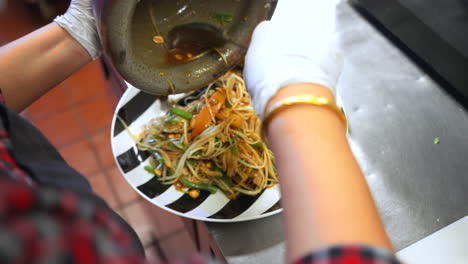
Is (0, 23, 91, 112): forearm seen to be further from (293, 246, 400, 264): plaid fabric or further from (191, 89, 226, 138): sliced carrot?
(293, 246, 400, 264): plaid fabric

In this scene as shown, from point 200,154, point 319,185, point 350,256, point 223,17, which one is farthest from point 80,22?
point 350,256

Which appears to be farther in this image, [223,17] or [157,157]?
[157,157]

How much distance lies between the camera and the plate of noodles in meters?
1.12

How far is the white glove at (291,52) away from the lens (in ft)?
2.39

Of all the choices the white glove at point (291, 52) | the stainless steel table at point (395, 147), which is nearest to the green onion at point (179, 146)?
the stainless steel table at point (395, 147)

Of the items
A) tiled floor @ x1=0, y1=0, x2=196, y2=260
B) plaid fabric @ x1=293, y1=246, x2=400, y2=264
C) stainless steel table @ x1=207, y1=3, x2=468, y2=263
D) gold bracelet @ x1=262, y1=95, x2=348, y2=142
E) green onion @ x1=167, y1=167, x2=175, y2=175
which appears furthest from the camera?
tiled floor @ x1=0, y1=0, x2=196, y2=260

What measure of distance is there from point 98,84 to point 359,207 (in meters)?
2.12

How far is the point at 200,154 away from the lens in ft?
4.14

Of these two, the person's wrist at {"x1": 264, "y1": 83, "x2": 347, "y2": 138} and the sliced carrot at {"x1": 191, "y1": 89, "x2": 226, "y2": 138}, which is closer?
the person's wrist at {"x1": 264, "y1": 83, "x2": 347, "y2": 138}

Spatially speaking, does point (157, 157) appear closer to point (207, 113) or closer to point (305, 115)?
point (207, 113)

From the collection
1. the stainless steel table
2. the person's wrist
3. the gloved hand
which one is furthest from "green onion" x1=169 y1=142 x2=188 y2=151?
the person's wrist

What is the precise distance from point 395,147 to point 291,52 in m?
0.60

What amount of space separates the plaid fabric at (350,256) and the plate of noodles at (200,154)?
587 mm

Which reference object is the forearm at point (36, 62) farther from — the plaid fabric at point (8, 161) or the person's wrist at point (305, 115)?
the person's wrist at point (305, 115)
